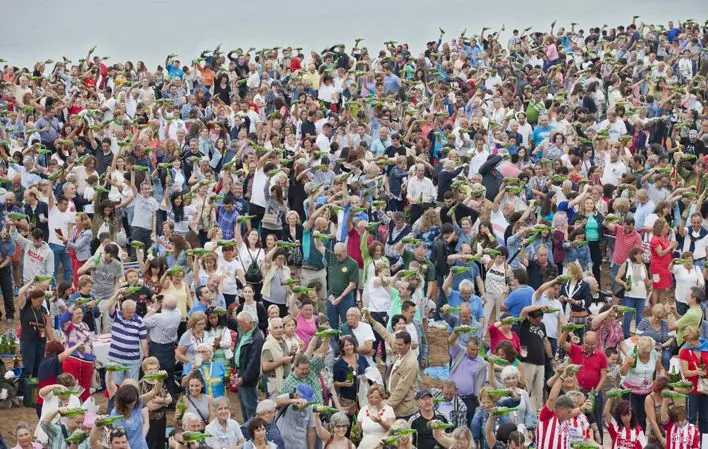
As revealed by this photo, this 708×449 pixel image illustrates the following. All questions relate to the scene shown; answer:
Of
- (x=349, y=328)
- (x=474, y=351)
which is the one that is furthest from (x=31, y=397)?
(x=474, y=351)

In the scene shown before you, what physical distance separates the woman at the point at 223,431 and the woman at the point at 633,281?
5429 mm

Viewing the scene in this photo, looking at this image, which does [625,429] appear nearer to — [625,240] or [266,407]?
[266,407]

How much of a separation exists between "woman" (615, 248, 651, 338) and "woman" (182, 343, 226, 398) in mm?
4797

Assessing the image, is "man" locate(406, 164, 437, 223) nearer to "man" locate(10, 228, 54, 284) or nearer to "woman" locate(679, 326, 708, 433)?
"man" locate(10, 228, 54, 284)

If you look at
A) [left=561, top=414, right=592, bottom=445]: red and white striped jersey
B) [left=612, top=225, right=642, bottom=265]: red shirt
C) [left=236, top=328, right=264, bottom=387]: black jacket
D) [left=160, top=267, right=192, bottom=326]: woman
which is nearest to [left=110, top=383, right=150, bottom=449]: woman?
[left=236, top=328, right=264, bottom=387]: black jacket

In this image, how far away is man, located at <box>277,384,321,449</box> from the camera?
10492 mm

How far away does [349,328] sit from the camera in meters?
12.1

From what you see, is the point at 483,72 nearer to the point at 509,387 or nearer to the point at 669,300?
the point at 669,300

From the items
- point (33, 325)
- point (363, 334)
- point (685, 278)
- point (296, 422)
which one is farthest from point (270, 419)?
point (685, 278)

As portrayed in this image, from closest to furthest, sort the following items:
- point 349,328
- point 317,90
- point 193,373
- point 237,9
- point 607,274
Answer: point 193,373, point 349,328, point 607,274, point 317,90, point 237,9

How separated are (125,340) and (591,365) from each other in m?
4.14

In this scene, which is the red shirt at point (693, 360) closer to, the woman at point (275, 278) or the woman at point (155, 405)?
the woman at point (275, 278)

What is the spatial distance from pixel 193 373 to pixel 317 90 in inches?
567

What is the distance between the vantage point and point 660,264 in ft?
48.6
